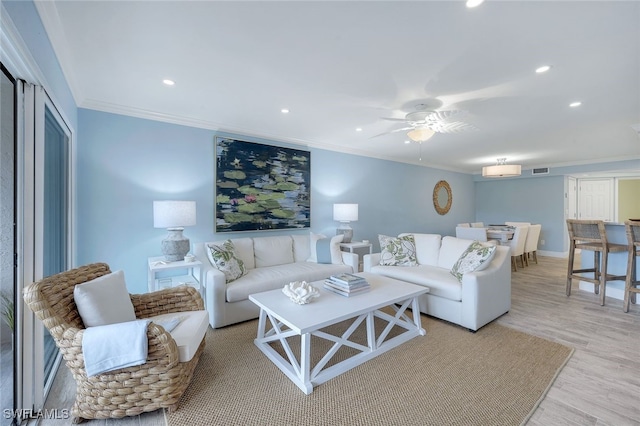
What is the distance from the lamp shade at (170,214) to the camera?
2791mm

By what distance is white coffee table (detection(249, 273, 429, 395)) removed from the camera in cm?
178

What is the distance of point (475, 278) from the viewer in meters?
2.53

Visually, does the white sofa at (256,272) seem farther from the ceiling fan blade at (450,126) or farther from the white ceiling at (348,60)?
the ceiling fan blade at (450,126)

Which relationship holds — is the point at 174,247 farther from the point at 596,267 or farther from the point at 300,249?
the point at 596,267

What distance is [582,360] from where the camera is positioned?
6.91 ft

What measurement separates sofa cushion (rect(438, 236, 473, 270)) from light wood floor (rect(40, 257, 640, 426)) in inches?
30.3

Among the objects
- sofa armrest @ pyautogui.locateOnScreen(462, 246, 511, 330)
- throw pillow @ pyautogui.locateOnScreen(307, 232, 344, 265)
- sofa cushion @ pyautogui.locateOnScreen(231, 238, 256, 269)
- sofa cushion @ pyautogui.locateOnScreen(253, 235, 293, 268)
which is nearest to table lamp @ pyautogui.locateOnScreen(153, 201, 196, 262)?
sofa cushion @ pyautogui.locateOnScreen(231, 238, 256, 269)

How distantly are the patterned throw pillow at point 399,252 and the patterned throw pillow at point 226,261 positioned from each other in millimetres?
1782

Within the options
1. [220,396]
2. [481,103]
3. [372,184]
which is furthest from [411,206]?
[220,396]

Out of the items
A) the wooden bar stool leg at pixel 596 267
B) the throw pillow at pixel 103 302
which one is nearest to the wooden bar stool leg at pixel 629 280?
the wooden bar stool leg at pixel 596 267

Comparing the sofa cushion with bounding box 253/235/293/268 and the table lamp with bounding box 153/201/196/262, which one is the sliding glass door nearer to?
the table lamp with bounding box 153/201/196/262

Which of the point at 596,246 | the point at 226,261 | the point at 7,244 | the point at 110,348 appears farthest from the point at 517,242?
the point at 7,244

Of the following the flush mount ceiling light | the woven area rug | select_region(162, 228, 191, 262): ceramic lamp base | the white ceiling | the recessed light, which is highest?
the white ceiling

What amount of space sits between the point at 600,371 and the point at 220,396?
269 centimetres
